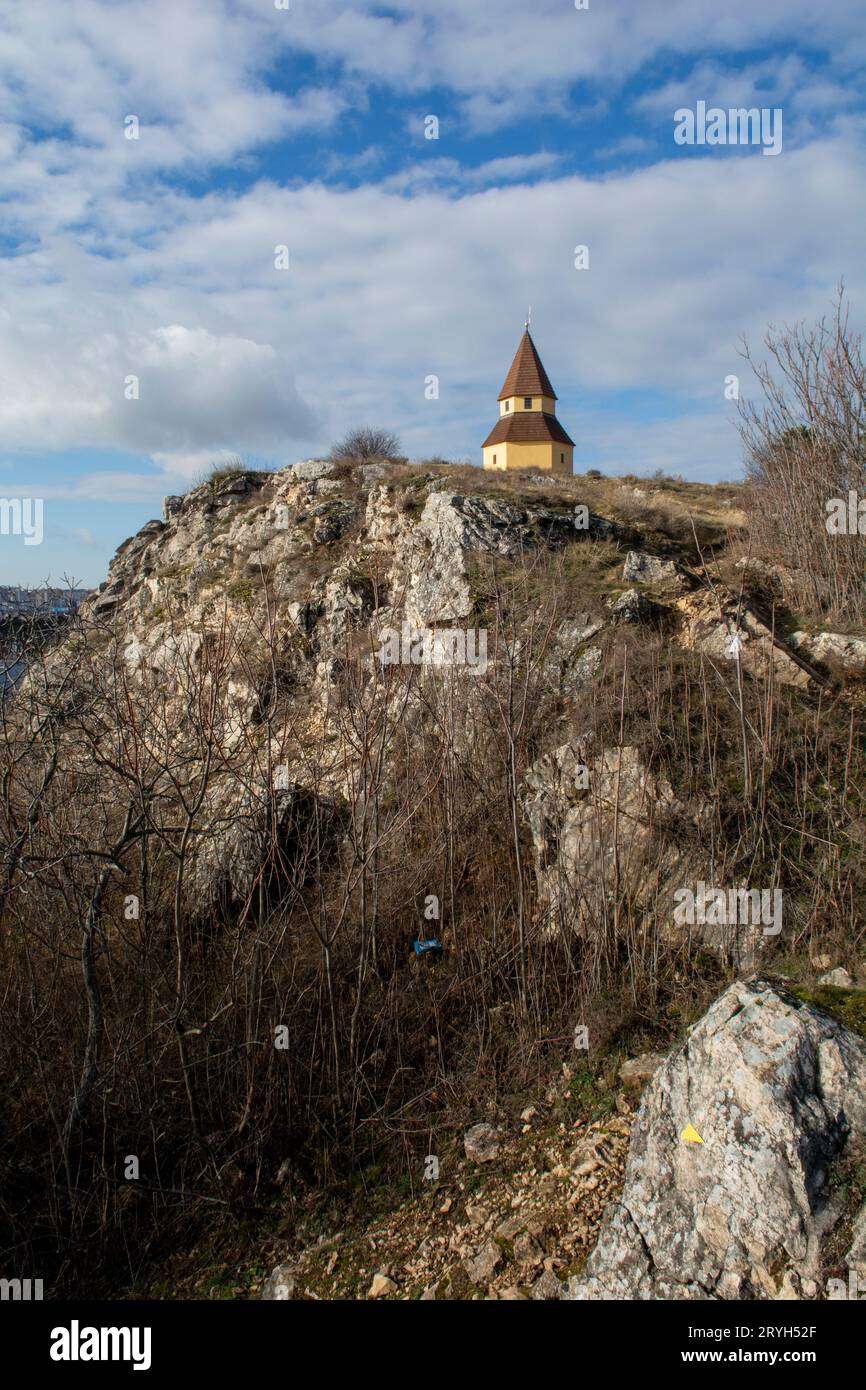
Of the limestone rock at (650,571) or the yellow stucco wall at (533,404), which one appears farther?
the yellow stucco wall at (533,404)

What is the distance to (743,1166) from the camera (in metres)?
3.03

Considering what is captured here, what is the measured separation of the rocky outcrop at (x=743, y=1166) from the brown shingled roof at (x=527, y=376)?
2703cm

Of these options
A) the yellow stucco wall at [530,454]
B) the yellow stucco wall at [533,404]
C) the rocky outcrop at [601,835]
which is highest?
the yellow stucco wall at [533,404]

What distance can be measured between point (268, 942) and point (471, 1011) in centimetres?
144

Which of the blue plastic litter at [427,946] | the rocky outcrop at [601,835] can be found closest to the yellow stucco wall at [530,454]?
the rocky outcrop at [601,835]

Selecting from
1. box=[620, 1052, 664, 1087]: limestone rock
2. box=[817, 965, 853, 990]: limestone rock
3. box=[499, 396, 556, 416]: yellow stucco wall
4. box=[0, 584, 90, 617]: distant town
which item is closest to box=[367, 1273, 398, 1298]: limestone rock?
box=[620, 1052, 664, 1087]: limestone rock

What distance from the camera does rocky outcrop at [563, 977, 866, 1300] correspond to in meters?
2.86

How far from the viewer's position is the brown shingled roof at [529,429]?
26.1m

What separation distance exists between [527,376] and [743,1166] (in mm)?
28243

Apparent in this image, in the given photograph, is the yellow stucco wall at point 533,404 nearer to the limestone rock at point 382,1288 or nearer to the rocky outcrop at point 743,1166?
the rocky outcrop at point 743,1166

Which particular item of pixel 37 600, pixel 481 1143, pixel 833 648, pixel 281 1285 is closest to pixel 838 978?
pixel 481 1143

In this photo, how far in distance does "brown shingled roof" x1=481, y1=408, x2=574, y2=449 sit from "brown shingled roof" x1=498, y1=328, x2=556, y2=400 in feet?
1.25

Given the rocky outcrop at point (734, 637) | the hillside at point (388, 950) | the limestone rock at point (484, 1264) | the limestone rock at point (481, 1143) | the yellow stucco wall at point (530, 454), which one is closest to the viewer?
the limestone rock at point (484, 1264)
